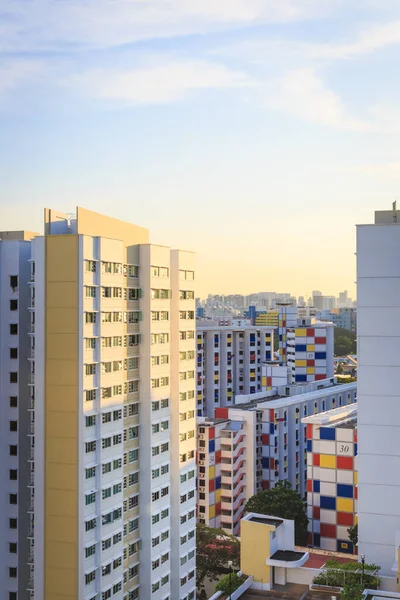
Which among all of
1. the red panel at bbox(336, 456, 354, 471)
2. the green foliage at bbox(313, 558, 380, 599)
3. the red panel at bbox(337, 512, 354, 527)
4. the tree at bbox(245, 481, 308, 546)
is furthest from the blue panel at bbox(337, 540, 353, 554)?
the green foliage at bbox(313, 558, 380, 599)

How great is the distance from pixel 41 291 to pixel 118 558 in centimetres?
732

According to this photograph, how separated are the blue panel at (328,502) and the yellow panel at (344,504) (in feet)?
0.53

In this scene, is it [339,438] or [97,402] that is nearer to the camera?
[97,402]

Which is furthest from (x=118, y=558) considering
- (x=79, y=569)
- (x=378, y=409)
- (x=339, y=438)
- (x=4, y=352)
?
(x=339, y=438)

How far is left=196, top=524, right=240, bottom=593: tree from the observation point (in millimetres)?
28141

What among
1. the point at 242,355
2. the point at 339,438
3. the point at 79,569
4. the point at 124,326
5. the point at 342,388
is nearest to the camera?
the point at 79,569

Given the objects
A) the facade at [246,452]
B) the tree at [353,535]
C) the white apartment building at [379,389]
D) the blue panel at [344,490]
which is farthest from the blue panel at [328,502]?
the white apartment building at [379,389]

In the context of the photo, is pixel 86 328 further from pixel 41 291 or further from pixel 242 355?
pixel 242 355

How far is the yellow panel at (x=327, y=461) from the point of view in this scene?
98.5ft

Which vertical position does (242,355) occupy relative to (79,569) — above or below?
above

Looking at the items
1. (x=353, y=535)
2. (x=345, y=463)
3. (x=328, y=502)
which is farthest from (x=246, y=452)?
(x=353, y=535)

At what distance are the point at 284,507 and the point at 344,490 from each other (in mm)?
2741

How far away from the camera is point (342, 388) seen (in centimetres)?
4556

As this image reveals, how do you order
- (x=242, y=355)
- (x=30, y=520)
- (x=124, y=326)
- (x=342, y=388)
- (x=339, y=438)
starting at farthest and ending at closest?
1. (x=242, y=355)
2. (x=342, y=388)
3. (x=339, y=438)
4. (x=124, y=326)
5. (x=30, y=520)
